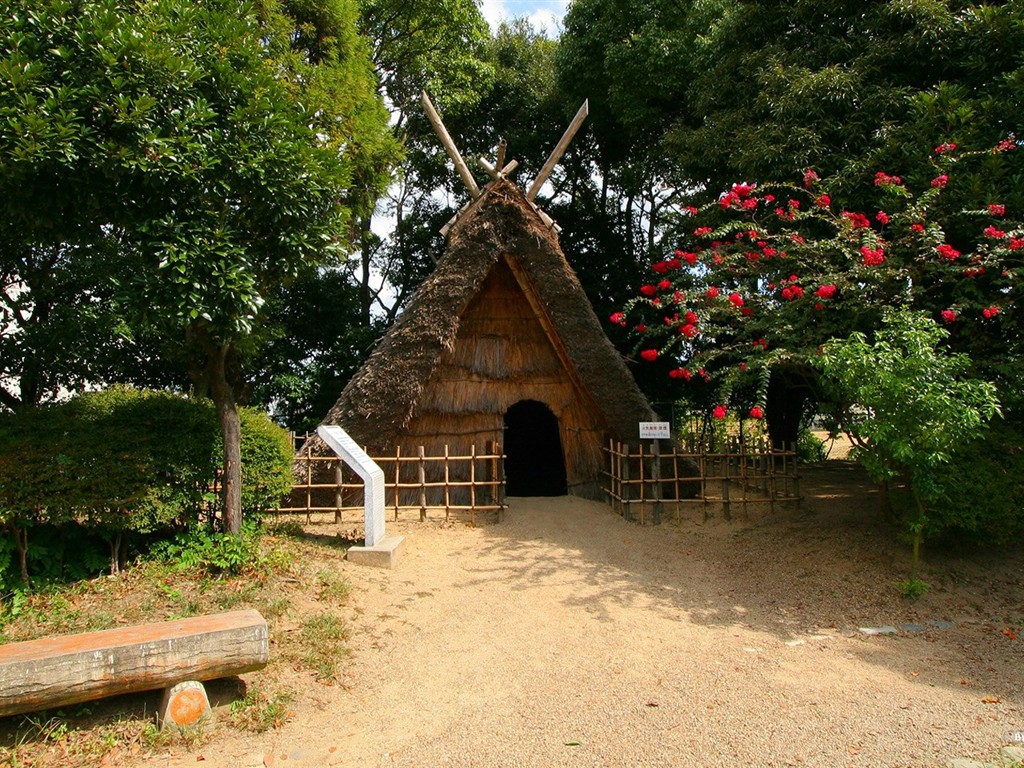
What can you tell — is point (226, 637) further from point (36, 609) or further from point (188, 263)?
point (188, 263)

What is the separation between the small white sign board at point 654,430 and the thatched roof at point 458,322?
38 centimetres

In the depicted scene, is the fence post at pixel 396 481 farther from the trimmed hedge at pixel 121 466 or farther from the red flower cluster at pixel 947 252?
the red flower cluster at pixel 947 252

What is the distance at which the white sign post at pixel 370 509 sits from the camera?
6941 millimetres

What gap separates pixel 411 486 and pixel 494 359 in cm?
233

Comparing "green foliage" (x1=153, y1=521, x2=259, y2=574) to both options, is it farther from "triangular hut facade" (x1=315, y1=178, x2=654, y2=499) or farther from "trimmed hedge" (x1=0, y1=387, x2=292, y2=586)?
"triangular hut facade" (x1=315, y1=178, x2=654, y2=499)

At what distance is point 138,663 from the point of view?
3.93 m

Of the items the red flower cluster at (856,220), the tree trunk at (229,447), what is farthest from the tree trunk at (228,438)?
the red flower cluster at (856,220)

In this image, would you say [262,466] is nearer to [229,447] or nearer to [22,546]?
[229,447]

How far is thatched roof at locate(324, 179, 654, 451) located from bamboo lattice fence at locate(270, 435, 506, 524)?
528 millimetres

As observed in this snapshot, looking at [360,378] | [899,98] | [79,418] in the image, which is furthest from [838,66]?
[79,418]

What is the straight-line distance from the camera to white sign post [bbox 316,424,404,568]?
6941mm

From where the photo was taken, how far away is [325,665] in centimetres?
488

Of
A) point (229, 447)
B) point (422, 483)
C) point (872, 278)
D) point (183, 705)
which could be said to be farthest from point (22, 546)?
point (872, 278)

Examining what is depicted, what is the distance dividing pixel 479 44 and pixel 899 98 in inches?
461
